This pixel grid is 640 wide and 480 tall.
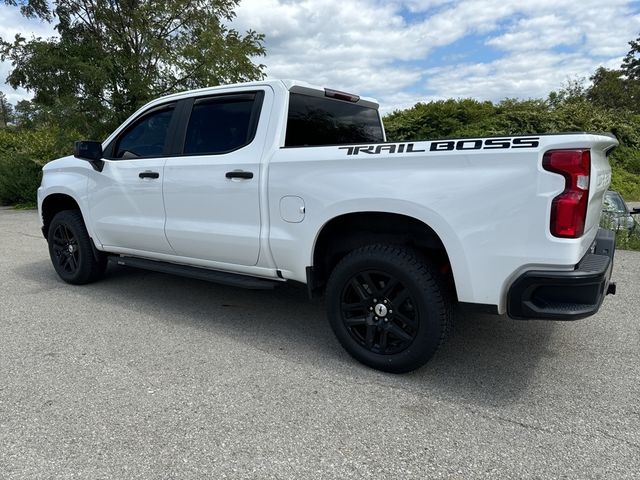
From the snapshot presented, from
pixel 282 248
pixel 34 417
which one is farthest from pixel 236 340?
pixel 34 417

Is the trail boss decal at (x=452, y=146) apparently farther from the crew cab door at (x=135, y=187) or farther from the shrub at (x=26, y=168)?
the shrub at (x=26, y=168)

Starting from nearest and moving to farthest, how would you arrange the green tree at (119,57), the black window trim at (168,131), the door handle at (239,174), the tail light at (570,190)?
the tail light at (570,190) → the door handle at (239,174) → the black window trim at (168,131) → the green tree at (119,57)

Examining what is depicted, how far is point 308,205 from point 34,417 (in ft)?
6.60

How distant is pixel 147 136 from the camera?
14.5ft

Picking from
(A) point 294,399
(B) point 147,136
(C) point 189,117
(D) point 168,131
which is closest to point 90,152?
(B) point 147,136

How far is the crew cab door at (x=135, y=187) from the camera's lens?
4199 millimetres

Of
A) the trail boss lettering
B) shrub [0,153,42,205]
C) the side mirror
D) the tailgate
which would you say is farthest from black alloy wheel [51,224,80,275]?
shrub [0,153,42,205]

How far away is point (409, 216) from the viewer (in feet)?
9.52

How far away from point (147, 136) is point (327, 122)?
67.2 inches

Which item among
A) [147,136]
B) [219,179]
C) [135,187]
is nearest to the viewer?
[219,179]

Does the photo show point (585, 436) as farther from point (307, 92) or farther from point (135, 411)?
point (307, 92)

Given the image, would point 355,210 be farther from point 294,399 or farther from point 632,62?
point 632,62

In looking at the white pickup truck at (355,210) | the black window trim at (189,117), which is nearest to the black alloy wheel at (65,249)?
the white pickup truck at (355,210)

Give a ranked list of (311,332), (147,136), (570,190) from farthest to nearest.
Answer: (147,136), (311,332), (570,190)
